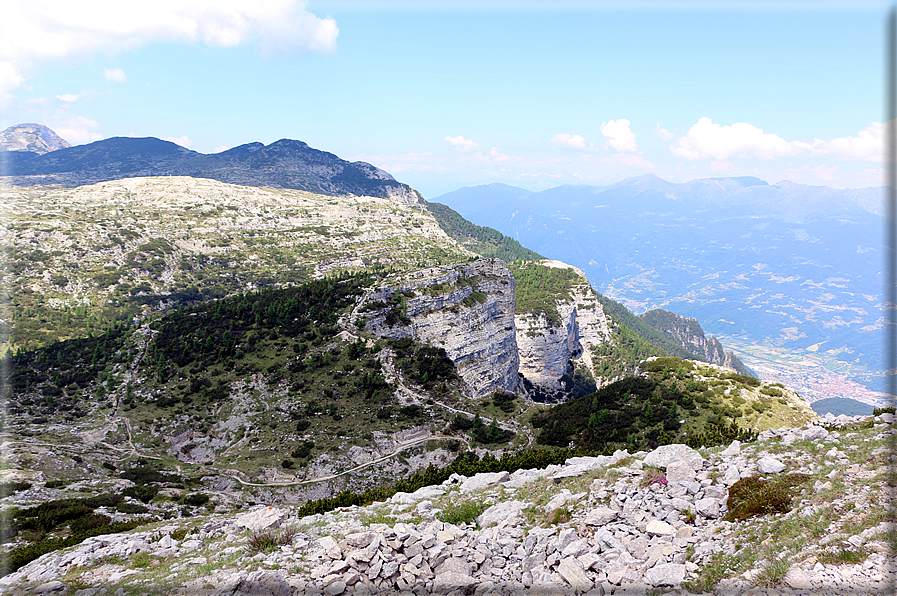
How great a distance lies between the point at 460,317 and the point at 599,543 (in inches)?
2886

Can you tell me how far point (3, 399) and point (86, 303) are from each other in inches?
3508

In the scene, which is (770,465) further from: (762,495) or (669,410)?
(669,410)

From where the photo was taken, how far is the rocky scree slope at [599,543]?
410 inches

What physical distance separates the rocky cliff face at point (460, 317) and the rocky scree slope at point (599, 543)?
61230mm

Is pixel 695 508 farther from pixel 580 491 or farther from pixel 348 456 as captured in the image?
pixel 348 456

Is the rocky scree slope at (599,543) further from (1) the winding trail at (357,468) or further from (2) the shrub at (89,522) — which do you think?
(1) the winding trail at (357,468)

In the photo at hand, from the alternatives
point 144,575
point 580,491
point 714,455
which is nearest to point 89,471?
point 144,575

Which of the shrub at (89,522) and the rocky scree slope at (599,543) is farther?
the shrub at (89,522)

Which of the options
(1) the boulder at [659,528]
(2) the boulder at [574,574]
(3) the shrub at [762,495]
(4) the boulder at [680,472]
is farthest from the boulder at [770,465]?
(2) the boulder at [574,574]

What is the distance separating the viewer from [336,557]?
1374cm

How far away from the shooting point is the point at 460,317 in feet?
284

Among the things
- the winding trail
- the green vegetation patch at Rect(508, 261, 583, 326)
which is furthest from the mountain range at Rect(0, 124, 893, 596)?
the green vegetation patch at Rect(508, 261, 583, 326)

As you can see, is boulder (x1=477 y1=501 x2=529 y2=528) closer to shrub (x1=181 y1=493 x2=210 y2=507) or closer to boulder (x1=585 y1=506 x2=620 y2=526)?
boulder (x1=585 y1=506 x2=620 y2=526)

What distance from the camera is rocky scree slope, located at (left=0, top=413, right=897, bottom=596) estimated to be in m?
10.4
